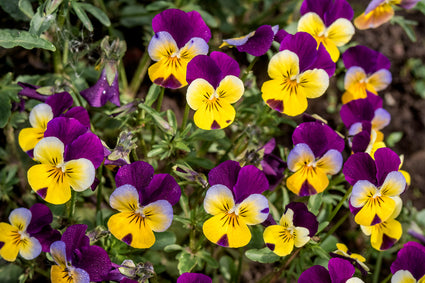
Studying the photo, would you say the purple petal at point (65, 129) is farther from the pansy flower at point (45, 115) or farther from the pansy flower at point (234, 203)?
the pansy flower at point (234, 203)

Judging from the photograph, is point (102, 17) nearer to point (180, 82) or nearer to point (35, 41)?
point (35, 41)

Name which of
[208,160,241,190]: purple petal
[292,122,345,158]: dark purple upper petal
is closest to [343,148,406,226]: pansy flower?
[292,122,345,158]: dark purple upper petal

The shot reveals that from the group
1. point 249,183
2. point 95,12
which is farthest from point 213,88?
point 95,12

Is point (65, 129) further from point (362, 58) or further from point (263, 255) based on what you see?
point (362, 58)

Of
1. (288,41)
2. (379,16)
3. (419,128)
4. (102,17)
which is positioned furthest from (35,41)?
(419,128)

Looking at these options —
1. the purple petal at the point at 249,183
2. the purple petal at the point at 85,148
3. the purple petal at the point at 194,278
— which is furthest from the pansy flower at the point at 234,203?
the purple petal at the point at 85,148
